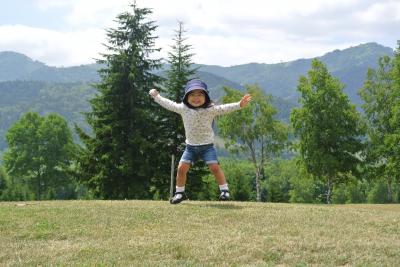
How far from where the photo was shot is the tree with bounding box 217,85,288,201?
54219 mm

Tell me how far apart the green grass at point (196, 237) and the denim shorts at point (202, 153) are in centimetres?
109

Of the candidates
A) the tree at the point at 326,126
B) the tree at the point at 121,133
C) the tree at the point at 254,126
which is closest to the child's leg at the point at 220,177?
the tree at the point at 121,133

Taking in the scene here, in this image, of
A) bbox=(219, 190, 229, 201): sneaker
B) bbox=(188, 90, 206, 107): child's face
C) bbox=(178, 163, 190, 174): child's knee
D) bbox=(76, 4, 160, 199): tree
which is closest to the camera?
bbox=(188, 90, 206, 107): child's face

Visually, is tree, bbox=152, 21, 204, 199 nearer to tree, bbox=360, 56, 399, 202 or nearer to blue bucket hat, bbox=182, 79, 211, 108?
tree, bbox=360, 56, 399, 202

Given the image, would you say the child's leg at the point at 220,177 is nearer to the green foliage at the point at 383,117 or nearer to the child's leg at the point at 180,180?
the child's leg at the point at 180,180

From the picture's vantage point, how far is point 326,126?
123 ft

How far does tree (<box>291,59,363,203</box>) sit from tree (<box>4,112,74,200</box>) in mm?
32404

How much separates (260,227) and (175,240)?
1693 millimetres

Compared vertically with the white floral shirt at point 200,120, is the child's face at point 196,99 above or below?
above

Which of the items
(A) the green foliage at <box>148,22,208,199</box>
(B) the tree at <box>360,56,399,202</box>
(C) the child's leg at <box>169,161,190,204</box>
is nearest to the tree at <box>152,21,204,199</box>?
(A) the green foliage at <box>148,22,208,199</box>

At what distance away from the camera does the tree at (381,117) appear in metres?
39.3

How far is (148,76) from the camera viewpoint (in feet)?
122

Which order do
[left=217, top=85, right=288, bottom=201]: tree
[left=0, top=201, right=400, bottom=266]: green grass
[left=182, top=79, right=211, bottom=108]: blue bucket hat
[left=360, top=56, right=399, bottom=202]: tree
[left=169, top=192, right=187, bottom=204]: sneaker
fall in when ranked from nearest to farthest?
[left=0, top=201, right=400, bottom=266]: green grass
[left=182, top=79, right=211, bottom=108]: blue bucket hat
[left=169, top=192, right=187, bottom=204]: sneaker
[left=360, top=56, right=399, bottom=202]: tree
[left=217, top=85, right=288, bottom=201]: tree

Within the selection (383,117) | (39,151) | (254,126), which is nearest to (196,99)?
(383,117)
